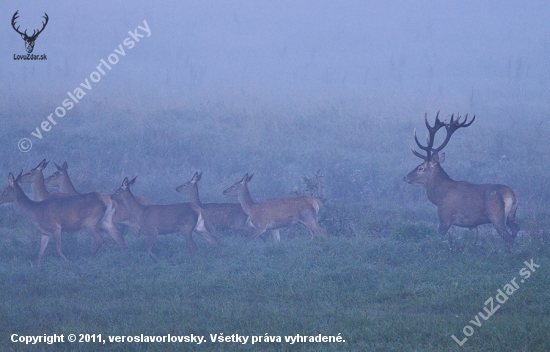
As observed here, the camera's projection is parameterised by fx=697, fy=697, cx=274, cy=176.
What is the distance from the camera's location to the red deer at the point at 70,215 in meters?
11.4

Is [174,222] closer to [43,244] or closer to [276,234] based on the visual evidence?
[276,234]

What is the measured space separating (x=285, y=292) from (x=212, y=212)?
444cm

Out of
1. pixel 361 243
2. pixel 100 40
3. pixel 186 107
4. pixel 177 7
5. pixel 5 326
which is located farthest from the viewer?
pixel 177 7

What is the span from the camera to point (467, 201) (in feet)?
37.2

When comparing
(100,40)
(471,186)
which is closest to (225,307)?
(471,186)

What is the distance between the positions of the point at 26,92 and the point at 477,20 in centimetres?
4057

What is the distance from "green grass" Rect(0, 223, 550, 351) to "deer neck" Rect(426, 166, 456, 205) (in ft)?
2.97

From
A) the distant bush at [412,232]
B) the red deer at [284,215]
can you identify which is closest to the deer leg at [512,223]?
the distant bush at [412,232]

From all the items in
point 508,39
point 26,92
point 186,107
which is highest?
point 508,39

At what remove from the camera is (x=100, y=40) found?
4341cm

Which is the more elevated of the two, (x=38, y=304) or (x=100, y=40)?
(x=100, y=40)

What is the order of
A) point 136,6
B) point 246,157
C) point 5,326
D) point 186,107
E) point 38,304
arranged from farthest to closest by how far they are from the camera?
point 136,6
point 186,107
point 246,157
point 38,304
point 5,326

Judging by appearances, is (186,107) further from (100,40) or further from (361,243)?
(100,40)

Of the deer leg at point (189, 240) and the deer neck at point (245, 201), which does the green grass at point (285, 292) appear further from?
the deer neck at point (245, 201)
